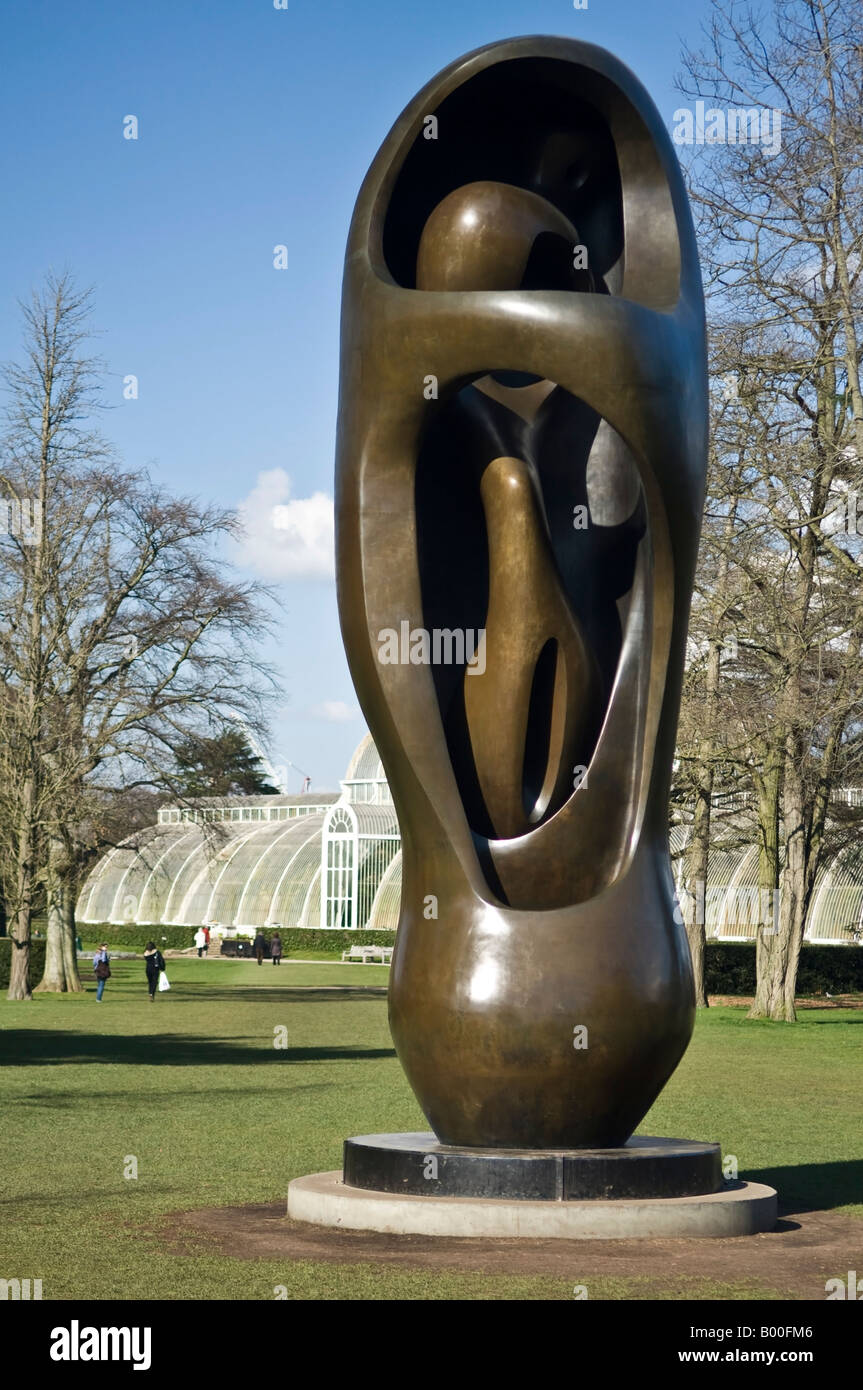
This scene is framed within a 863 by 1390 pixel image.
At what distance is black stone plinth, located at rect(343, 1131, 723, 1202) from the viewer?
355 inches

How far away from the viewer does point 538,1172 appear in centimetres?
902

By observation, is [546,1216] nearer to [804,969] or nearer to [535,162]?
[535,162]

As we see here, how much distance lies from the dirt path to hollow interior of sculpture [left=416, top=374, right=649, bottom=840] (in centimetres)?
248

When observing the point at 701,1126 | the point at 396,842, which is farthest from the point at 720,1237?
the point at 396,842

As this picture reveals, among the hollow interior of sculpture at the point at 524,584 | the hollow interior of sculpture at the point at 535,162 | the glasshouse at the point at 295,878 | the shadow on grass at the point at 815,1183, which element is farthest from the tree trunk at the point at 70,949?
the hollow interior of sculpture at the point at 535,162

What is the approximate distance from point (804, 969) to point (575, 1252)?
3711cm

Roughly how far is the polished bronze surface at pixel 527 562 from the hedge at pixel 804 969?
32.2 metres


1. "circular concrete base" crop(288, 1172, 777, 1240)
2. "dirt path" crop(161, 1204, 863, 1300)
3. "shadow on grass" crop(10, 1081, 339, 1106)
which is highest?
"circular concrete base" crop(288, 1172, 777, 1240)

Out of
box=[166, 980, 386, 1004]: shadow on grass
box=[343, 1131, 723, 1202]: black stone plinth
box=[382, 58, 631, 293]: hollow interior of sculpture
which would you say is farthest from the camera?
box=[166, 980, 386, 1004]: shadow on grass

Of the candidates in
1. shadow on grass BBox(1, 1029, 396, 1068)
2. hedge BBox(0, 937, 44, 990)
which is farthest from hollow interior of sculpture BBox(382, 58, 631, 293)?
hedge BBox(0, 937, 44, 990)

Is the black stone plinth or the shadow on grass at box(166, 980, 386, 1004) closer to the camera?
the black stone plinth

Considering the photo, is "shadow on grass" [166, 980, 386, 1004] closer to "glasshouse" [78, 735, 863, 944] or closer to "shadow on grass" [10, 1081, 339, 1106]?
"glasshouse" [78, 735, 863, 944]

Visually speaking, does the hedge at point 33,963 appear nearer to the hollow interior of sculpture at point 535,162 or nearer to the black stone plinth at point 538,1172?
the black stone plinth at point 538,1172

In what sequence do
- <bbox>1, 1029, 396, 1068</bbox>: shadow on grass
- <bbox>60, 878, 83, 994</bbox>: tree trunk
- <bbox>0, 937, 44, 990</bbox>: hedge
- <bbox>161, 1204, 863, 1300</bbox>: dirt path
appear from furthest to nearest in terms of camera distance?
<bbox>0, 937, 44, 990</bbox>: hedge, <bbox>60, 878, 83, 994</bbox>: tree trunk, <bbox>1, 1029, 396, 1068</bbox>: shadow on grass, <bbox>161, 1204, 863, 1300</bbox>: dirt path
